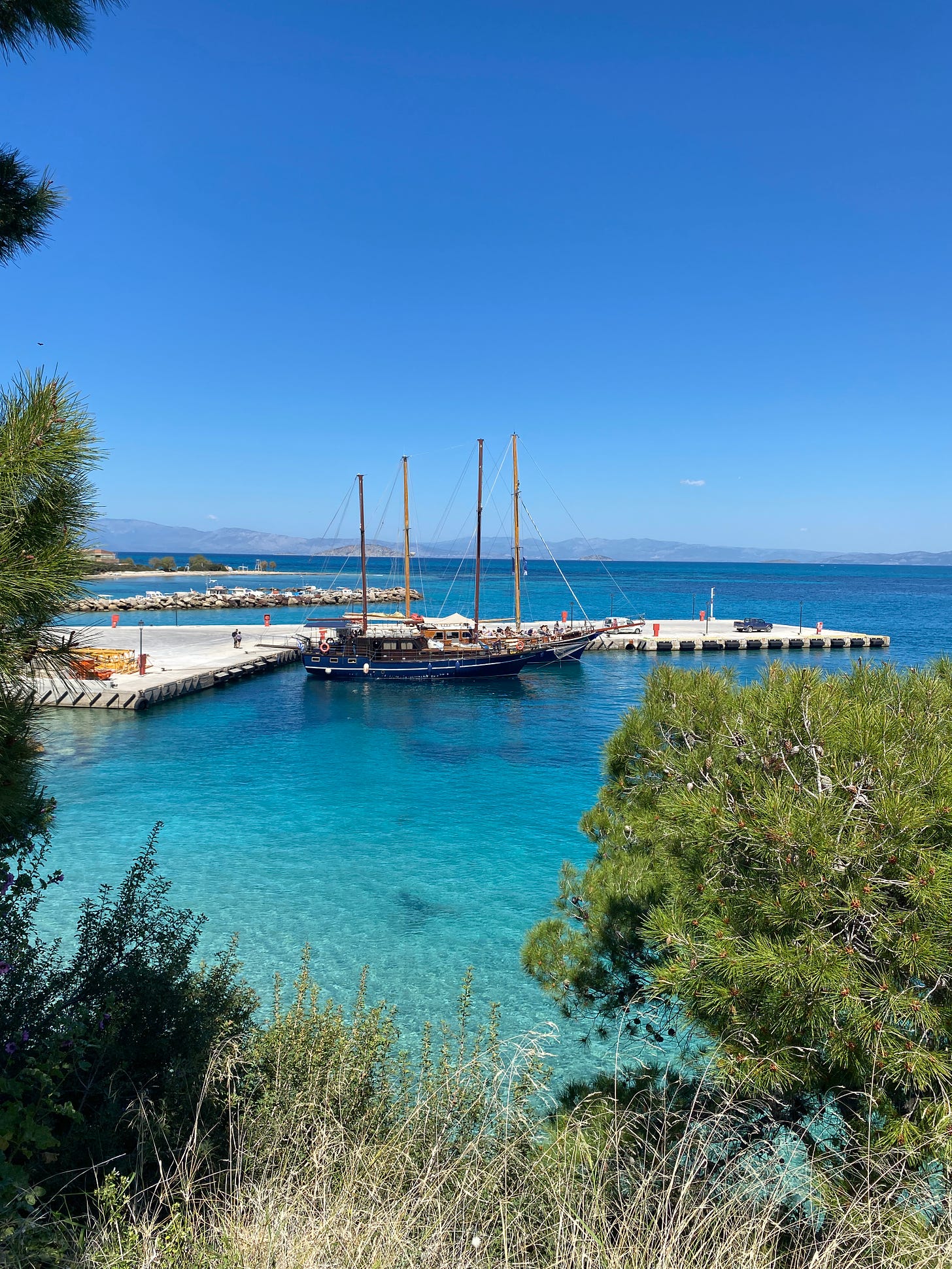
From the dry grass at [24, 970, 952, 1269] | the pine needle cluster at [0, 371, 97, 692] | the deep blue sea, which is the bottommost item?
the deep blue sea

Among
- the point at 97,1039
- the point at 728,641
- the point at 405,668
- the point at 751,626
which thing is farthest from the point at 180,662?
the point at 751,626

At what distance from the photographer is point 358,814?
1838 cm

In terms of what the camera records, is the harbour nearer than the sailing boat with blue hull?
Yes

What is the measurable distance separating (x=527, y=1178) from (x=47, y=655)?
3.84 meters

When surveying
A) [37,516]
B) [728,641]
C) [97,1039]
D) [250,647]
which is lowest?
[250,647]

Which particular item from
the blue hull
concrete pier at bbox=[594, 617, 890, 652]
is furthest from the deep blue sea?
concrete pier at bbox=[594, 617, 890, 652]

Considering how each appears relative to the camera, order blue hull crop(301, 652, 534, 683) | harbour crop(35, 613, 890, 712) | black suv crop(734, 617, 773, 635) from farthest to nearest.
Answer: black suv crop(734, 617, 773, 635)
blue hull crop(301, 652, 534, 683)
harbour crop(35, 613, 890, 712)

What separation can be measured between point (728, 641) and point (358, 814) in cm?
3560

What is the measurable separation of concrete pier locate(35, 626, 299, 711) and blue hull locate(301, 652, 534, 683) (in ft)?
11.8

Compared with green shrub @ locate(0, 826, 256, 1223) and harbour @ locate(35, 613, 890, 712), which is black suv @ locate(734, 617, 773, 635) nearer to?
harbour @ locate(35, 613, 890, 712)

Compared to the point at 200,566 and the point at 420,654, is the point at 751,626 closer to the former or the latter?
the point at 420,654

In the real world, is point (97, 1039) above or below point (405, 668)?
above

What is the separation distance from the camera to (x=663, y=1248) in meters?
2.97

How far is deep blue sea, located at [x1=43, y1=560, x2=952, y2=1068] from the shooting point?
11438mm
